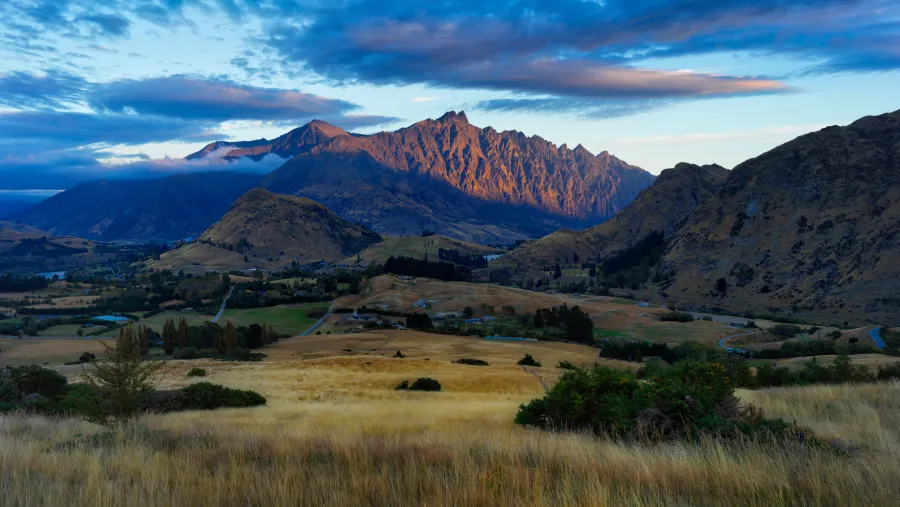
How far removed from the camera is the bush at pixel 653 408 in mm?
12031

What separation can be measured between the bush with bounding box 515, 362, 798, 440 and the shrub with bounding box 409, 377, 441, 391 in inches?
1154

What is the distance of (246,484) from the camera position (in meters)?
7.67

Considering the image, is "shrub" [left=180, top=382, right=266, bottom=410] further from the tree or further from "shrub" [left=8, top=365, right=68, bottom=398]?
the tree

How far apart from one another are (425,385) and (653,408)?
36718mm

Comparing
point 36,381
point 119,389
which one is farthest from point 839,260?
point 119,389

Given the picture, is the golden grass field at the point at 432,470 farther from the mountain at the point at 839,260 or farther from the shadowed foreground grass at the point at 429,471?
the mountain at the point at 839,260

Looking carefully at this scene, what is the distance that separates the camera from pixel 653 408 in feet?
44.1

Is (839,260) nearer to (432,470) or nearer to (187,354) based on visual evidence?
(187,354)

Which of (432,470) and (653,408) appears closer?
(432,470)

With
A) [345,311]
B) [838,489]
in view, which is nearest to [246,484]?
[838,489]

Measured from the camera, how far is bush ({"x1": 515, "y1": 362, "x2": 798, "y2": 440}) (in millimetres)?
12031

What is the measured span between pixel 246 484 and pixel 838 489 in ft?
23.9

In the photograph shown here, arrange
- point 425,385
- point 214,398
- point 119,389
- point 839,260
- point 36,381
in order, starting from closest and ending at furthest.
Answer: point 119,389
point 214,398
point 36,381
point 425,385
point 839,260

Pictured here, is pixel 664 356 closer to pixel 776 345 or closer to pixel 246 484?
pixel 776 345
